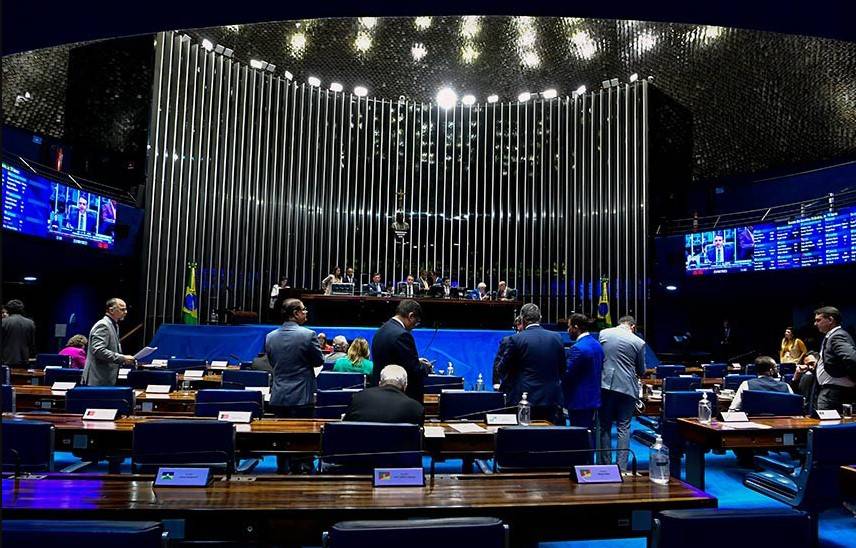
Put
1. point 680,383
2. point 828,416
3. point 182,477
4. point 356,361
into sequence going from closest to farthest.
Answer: point 182,477
point 828,416
point 356,361
point 680,383

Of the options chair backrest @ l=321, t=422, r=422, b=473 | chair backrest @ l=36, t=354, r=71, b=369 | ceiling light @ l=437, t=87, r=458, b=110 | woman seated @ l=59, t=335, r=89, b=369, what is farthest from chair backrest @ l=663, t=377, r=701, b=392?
ceiling light @ l=437, t=87, r=458, b=110

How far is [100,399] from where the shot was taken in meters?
4.45

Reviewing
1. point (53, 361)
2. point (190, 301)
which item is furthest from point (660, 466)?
point (190, 301)

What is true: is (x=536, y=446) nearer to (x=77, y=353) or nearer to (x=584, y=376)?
(x=584, y=376)

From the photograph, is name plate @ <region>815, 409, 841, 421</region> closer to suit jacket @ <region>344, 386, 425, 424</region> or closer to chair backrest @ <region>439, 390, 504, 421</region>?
chair backrest @ <region>439, 390, 504, 421</region>

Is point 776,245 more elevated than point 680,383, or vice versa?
point 776,245

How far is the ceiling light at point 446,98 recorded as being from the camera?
719 inches

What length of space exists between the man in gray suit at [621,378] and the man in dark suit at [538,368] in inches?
25.0

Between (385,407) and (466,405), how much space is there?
150 cm

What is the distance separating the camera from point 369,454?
2877 mm

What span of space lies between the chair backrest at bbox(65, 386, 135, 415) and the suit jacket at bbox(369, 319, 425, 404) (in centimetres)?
175

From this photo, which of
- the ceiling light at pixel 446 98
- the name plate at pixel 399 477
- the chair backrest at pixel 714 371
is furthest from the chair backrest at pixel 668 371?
the ceiling light at pixel 446 98

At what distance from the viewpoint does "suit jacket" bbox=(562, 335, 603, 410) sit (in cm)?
553

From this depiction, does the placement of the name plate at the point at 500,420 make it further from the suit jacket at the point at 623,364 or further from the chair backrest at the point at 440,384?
the chair backrest at the point at 440,384
